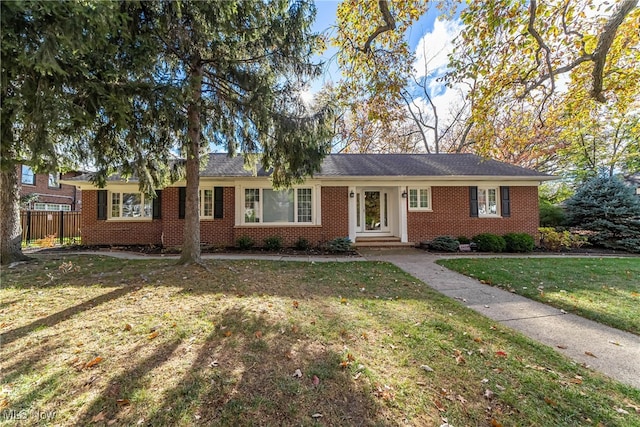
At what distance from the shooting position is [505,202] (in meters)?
11.3

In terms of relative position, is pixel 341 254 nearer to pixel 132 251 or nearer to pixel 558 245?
pixel 132 251

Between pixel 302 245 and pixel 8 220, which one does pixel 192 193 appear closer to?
pixel 302 245

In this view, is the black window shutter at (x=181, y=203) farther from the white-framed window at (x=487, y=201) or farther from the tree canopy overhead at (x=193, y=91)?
the white-framed window at (x=487, y=201)

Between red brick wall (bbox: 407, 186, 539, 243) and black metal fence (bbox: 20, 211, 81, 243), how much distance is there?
16.8m

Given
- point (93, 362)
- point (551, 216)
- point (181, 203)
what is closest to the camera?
point (93, 362)

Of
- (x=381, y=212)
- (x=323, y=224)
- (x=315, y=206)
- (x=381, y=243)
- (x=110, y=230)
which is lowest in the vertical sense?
(x=381, y=243)

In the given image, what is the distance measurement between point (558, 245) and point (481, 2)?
10.1m

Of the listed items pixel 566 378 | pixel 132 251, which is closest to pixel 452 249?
pixel 566 378

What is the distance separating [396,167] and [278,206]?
5636 mm

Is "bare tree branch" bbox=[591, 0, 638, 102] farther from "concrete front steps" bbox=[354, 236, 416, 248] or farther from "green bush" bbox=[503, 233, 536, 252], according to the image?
"concrete front steps" bbox=[354, 236, 416, 248]

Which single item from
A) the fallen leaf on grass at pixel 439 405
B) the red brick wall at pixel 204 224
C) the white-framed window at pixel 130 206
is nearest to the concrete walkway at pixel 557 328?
the fallen leaf on grass at pixel 439 405

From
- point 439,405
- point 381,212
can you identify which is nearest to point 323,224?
point 381,212

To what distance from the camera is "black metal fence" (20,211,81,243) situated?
12.4 m

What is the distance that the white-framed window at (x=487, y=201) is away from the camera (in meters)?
11.5
